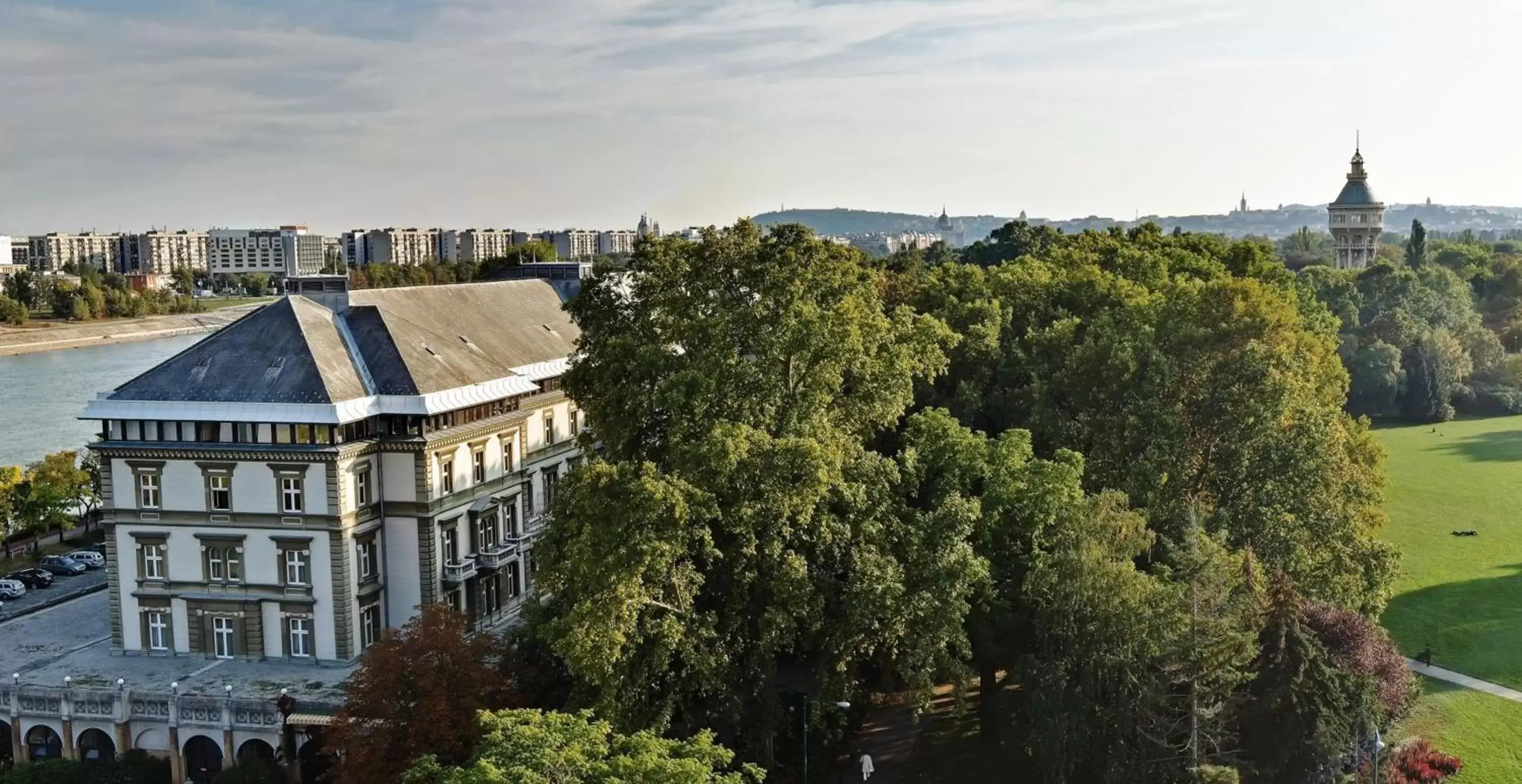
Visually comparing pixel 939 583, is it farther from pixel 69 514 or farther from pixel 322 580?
pixel 69 514

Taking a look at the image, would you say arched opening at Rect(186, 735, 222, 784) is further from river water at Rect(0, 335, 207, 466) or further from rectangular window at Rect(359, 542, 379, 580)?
river water at Rect(0, 335, 207, 466)

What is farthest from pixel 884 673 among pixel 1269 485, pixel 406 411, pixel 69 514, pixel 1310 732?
pixel 69 514

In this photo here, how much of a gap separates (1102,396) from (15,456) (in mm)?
66411

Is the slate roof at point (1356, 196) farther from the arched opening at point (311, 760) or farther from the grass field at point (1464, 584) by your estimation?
the arched opening at point (311, 760)

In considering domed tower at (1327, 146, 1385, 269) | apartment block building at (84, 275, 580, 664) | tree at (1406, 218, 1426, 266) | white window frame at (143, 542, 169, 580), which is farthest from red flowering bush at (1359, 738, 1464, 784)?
domed tower at (1327, 146, 1385, 269)

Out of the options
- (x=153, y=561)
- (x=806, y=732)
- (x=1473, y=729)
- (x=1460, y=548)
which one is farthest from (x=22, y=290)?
(x=1473, y=729)

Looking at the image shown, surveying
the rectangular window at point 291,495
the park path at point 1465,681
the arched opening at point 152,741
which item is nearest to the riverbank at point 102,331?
the rectangular window at point 291,495

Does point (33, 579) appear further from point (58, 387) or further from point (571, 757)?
point (58, 387)

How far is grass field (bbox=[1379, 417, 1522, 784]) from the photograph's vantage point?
35.3m

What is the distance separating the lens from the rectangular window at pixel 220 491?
38.2 metres

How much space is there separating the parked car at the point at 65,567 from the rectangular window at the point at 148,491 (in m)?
17.6

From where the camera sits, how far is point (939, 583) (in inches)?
1186

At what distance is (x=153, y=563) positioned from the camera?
39.0 meters

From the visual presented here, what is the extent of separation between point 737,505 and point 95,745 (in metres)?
19.9
